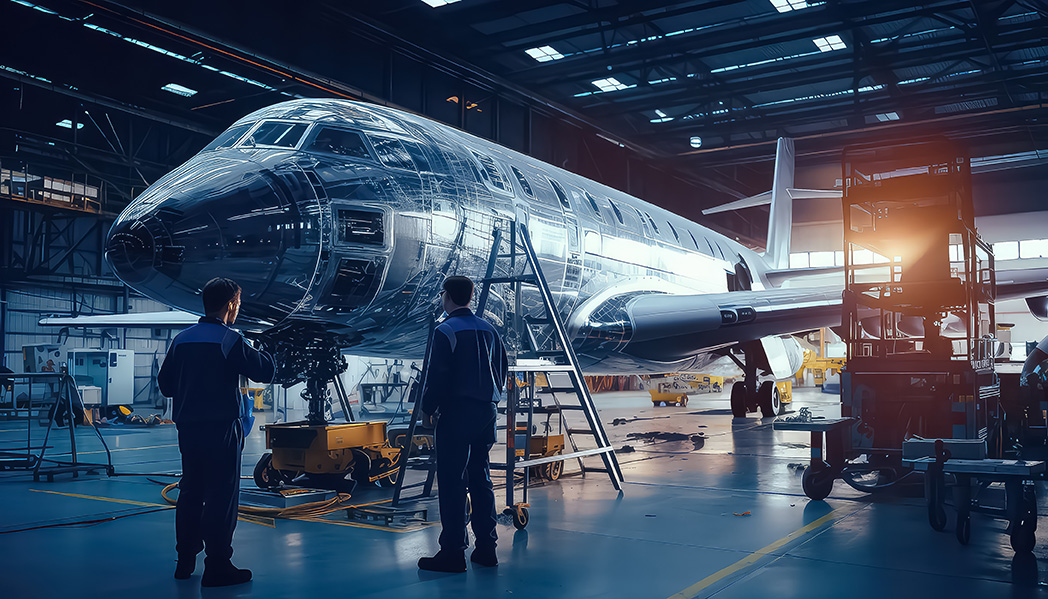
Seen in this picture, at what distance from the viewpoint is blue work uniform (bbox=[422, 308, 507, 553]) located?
188 inches

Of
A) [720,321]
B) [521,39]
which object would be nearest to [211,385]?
[720,321]

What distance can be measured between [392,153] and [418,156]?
1.08ft

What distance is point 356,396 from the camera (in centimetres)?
2786

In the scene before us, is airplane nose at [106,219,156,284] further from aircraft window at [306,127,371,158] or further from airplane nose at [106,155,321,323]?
aircraft window at [306,127,371,158]

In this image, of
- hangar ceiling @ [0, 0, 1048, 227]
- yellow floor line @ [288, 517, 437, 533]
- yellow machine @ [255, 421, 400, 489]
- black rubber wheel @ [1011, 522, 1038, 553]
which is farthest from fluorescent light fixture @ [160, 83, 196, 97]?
black rubber wheel @ [1011, 522, 1038, 553]

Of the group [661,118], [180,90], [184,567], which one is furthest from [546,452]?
[661,118]

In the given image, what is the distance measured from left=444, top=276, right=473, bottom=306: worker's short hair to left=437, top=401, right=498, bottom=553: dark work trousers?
28.0 inches

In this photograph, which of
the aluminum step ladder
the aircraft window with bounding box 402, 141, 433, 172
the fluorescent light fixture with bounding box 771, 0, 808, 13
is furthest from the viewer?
the fluorescent light fixture with bounding box 771, 0, 808, 13

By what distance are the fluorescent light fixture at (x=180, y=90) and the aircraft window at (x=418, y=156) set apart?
18147 millimetres

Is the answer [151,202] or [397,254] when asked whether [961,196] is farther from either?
[151,202]

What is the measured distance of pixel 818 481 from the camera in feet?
23.7

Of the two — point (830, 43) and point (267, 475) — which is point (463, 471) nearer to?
point (267, 475)

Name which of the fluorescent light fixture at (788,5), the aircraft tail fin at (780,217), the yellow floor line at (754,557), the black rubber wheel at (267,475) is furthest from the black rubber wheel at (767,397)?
the black rubber wheel at (267,475)

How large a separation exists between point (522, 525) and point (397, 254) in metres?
2.64
